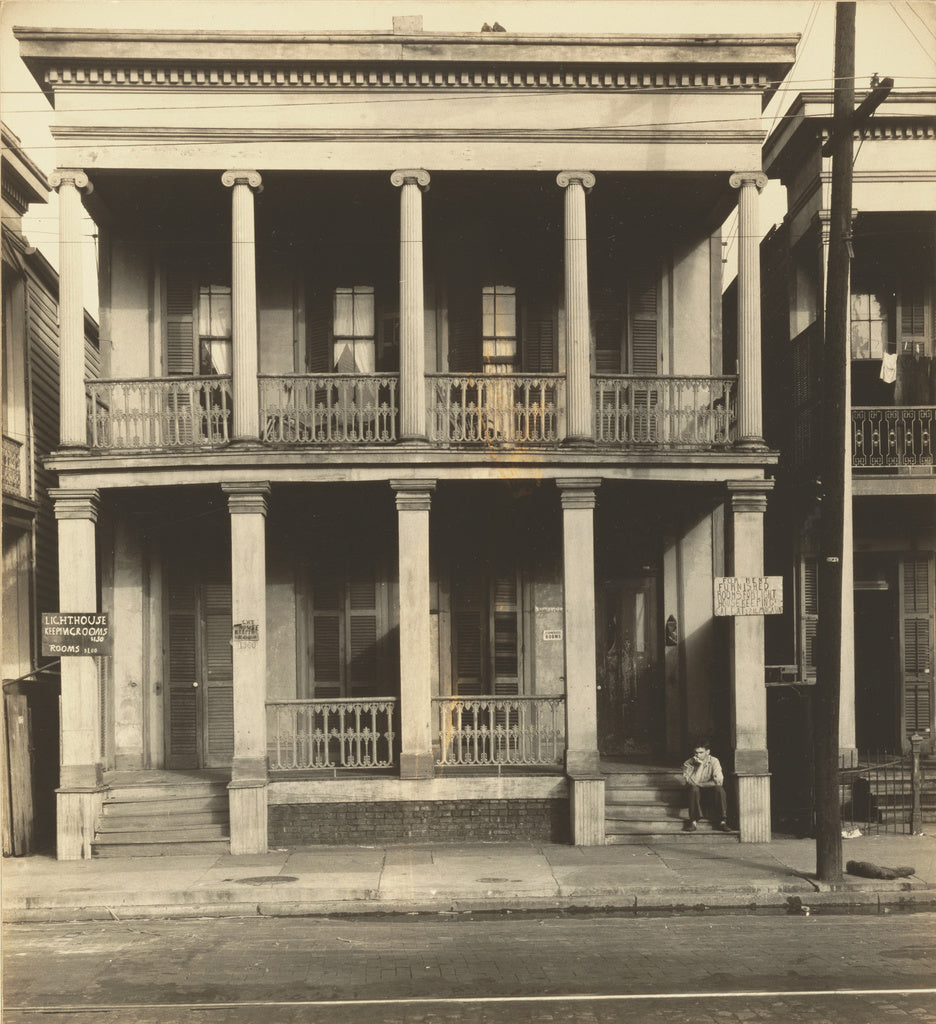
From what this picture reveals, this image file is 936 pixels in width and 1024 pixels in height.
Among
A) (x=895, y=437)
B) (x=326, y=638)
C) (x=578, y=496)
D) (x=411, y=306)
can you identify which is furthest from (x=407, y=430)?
(x=895, y=437)

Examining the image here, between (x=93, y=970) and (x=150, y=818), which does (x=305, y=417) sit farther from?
(x=93, y=970)

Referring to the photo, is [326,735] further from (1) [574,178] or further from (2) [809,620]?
(1) [574,178]

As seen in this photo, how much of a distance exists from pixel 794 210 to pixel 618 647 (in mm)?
6904

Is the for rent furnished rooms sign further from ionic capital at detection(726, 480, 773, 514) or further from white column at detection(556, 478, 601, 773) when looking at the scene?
white column at detection(556, 478, 601, 773)

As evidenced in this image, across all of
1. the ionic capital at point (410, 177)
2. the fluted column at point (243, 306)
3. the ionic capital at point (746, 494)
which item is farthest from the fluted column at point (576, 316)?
the fluted column at point (243, 306)

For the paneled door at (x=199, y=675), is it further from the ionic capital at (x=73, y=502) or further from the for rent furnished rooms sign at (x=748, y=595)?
the for rent furnished rooms sign at (x=748, y=595)

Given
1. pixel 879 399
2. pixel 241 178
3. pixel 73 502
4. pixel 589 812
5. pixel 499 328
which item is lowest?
pixel 589 812

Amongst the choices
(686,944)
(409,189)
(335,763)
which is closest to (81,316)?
(409,189)

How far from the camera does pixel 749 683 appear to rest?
13.8 m

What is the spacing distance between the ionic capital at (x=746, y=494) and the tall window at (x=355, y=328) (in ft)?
16.9

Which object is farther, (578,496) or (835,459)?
(578,496)

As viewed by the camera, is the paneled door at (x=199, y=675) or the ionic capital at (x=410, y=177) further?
the paneled door at (x=199, y=675)

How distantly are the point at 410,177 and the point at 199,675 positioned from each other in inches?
281

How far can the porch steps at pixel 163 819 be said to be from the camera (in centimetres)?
1332
